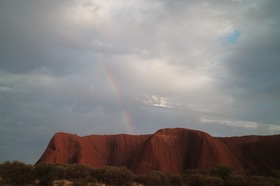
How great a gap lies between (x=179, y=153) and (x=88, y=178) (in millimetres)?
54450

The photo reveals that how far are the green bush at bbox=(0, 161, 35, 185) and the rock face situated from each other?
45.7 metres

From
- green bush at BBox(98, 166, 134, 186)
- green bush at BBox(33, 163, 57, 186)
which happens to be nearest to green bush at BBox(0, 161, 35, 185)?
green bush at BBox(33, 163, 57, 186)

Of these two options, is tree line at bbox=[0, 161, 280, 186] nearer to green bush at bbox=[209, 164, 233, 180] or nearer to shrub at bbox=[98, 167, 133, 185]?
shrub at bbox=[98, 167, 133, 185]

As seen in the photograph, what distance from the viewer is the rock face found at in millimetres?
93312

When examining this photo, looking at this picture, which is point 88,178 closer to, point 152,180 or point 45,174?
point 45,174

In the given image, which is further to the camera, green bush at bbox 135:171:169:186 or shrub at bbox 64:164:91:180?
green bush at bbox 135:171:169:186

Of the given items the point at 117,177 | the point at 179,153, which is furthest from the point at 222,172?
the point at 179,153

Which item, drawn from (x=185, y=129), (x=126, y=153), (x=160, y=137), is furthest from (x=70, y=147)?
(x=185, y=129)

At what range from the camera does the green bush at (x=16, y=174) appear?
4566 cm

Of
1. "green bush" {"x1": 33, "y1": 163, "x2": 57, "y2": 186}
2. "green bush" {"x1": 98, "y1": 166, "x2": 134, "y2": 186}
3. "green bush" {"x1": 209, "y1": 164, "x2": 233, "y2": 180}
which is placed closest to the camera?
"green bush" {"x1": 33, "y1": 163, "x2": 57, "y2": 186}

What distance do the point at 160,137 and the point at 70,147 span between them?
95.5 feet

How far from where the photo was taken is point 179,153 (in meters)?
98.8

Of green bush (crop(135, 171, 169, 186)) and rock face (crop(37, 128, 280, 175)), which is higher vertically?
rock face (crop(37, 128, 280, 175))

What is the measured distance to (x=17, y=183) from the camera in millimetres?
46094
